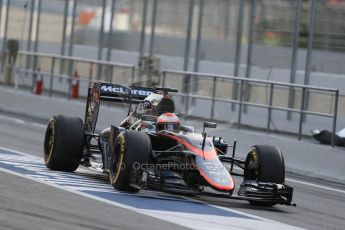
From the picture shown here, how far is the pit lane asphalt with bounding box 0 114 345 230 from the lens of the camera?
36.8 feet

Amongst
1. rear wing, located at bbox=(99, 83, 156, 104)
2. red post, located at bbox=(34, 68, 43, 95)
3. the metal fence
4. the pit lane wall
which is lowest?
the pit lane wall

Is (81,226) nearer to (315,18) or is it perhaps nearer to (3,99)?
(315,18)

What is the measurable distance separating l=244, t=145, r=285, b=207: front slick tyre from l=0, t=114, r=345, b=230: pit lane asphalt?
373 mm

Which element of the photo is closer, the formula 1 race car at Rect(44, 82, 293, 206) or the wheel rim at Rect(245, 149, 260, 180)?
the formula 1 race car at Rect(44, 82, 293, 206)

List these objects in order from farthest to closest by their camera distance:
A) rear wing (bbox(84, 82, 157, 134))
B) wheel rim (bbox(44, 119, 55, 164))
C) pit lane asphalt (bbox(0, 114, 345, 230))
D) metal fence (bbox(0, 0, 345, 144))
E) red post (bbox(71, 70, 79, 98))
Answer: red post (bbox(71, 70, 79, 98)) → metal fence (bbox(0, 0, 345, 144)) → rear wing (bbox(84, 82, 157, 134)) → wheel rim (bbox(44, 119, 55, 164)) → pit lane asphalt (bbox(0, 114, 345, 230))

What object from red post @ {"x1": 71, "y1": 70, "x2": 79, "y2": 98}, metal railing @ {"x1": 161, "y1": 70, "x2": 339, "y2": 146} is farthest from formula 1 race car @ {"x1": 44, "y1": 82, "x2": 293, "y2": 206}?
red post @ {"x1": 71, "y1": 70, "x2": 79, "y2": 98}

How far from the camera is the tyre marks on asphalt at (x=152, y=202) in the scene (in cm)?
1234

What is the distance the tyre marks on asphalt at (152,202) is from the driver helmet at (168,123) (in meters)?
0.85

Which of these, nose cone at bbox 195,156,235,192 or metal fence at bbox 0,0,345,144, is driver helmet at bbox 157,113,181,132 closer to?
nose cone at bbox 195,156,235,192

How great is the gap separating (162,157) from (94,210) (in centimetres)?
222

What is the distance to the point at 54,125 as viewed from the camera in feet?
52.5

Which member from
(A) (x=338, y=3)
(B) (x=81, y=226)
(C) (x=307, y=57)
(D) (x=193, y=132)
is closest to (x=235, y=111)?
(C) (x=307, y=57)

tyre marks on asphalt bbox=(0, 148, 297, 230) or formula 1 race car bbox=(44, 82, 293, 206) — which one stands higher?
formula 1 race car bbox=(44, 82, 293, 206)

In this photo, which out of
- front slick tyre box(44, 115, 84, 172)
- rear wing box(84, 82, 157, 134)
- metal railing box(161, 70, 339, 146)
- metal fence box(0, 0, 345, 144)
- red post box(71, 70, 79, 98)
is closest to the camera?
front slick tyre box(44, 115, 84, 172)
